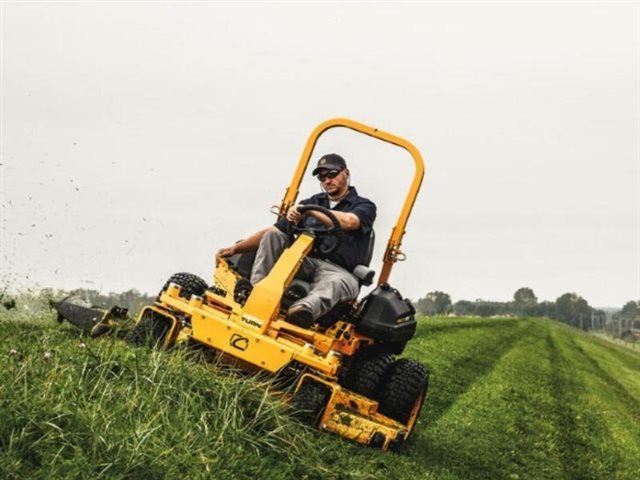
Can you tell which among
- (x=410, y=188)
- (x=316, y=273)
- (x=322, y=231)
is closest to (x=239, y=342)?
(x=316, y=273)

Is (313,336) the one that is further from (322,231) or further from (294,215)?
(294,215)

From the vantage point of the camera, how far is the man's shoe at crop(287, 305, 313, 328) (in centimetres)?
834

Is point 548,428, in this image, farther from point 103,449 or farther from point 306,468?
point 103,449

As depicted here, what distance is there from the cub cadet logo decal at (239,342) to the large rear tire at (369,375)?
1.39m

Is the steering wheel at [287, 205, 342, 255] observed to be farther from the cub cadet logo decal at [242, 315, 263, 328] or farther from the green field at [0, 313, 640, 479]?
the green field at [0, 313, 640, 479]

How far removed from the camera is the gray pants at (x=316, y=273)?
8703 millimetres

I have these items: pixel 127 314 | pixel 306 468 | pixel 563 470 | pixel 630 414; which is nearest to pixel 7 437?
pixel 306 468

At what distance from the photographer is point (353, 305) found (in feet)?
30.3

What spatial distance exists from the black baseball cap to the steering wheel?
63 centimetres

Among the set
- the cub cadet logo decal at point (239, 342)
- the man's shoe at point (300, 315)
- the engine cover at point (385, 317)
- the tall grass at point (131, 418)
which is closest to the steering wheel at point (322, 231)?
the engine cover at point (385, 317)

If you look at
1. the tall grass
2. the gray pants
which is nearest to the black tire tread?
the gray pants

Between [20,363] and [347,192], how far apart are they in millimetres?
4378

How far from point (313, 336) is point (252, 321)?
57 cm

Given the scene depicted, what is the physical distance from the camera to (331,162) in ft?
31.6
